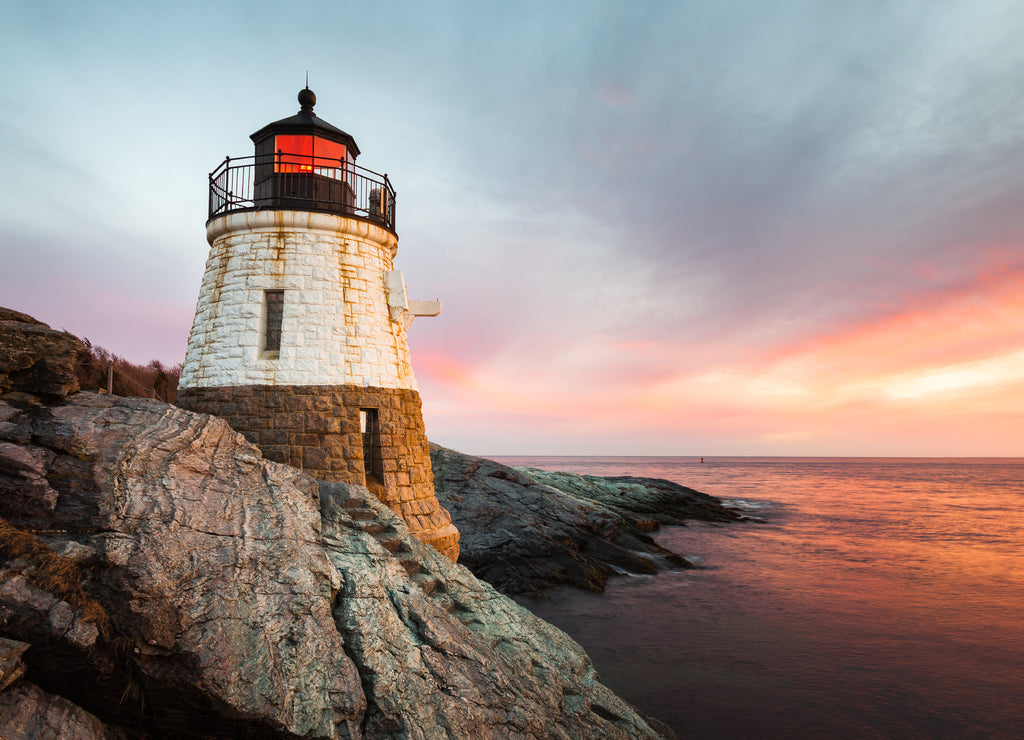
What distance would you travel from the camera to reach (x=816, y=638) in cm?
1391

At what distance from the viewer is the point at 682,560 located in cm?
2083

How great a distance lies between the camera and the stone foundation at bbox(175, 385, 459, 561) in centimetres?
960

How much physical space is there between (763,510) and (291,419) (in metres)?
39.9

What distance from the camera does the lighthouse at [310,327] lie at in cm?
975

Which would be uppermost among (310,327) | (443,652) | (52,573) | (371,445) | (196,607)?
(310,327)

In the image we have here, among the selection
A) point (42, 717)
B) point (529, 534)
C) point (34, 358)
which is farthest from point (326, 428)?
point (529, 534)

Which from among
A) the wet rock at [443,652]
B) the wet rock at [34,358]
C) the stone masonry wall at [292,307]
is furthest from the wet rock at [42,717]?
Result: the stone masonry wall at [292,307]

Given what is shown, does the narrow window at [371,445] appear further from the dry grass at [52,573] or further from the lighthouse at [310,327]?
the dry grass at [52,573]

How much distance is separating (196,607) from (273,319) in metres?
6.58

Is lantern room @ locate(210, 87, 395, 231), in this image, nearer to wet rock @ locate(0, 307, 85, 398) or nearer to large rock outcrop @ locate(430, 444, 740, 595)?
wet rock @ locate(0, 307, 85, 398)

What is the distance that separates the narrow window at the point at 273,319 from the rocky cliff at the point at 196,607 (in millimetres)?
3979

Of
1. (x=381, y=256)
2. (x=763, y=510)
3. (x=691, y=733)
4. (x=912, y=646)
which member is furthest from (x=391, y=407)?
(x=763, y=510)

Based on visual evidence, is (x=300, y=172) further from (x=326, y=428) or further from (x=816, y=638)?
(x=816, y=638)

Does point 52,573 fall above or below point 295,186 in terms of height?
below
